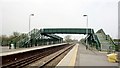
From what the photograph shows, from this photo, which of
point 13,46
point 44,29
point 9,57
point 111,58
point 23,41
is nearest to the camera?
point 111,58

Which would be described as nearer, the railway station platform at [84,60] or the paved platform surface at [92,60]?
the paved platform surface at [92,60]

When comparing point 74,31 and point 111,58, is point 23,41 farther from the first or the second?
point 111,58

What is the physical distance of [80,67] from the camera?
648 inches

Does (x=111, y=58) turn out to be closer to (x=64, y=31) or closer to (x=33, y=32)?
(x=33, y=32)

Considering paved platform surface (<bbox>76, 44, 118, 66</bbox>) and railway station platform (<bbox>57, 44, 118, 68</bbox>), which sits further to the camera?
railway station platform (<bbox>57, 44, 118, 68</bbox>)

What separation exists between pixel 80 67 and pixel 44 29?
67.4m

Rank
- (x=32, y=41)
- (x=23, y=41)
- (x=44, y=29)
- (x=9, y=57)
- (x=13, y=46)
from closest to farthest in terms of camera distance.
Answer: (x=9, y=57)
(x=13, y=46)
(x=23, y=41)
(x=32, y=41)
(x=44, y=29)

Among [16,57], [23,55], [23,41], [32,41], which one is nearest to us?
[16,57]

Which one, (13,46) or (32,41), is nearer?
(13,46)

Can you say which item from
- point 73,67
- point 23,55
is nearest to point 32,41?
point 23,55

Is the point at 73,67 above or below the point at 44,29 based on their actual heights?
below

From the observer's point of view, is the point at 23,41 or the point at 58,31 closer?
the point at 23,41

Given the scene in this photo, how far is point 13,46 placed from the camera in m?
49.8

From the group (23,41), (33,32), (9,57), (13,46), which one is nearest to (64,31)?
(33,32)
